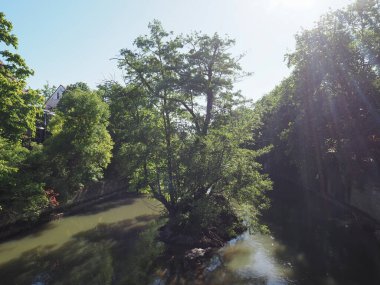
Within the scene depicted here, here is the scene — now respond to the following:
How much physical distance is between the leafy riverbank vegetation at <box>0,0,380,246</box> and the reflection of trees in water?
2662 millimetres

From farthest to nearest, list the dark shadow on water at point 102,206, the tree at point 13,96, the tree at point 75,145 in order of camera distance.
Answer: the dark shadow on water at point 102,206 → the tree at point 75,145 → the tree at point 13,96

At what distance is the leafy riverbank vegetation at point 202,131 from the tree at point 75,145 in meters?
0.10

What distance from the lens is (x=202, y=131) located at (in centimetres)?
2567

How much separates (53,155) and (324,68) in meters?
24.2

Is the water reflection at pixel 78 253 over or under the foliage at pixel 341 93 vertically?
under

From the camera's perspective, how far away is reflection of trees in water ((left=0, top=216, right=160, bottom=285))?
1791 centimetres

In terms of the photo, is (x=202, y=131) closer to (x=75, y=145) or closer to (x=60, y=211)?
(x=75, y=145)

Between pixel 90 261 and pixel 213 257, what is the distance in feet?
24.7

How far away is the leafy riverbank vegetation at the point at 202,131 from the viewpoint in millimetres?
22688

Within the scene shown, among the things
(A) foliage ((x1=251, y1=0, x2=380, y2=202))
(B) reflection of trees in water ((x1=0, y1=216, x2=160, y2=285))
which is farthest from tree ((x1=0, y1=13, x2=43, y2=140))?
(A) foliage ((x1=251, y1=0, x2=380, y2=202))

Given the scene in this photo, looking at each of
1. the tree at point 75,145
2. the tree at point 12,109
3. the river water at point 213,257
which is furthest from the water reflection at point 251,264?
the tree at point 75,145

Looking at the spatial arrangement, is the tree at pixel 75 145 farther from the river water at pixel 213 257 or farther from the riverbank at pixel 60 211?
the river water at pixel 213 257

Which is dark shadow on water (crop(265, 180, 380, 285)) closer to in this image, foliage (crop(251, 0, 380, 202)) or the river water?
the river water

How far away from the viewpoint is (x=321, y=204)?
3534cm
